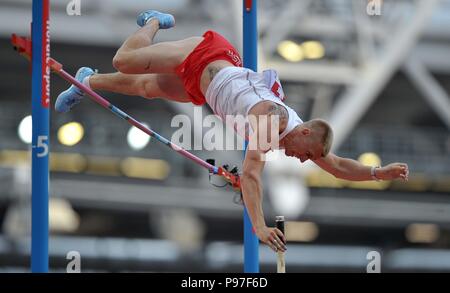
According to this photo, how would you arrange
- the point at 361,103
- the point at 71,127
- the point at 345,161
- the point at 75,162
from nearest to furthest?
the point at 345,161 → the point at 71,127 → the point at 75,162 → the point at 361,103

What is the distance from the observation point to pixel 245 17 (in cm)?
594

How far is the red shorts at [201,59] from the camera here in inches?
222

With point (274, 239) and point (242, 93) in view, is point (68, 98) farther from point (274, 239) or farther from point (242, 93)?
point (274, 239)

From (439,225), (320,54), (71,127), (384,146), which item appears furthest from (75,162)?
(439,225)

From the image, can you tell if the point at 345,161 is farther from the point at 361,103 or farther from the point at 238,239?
the point at 238,239

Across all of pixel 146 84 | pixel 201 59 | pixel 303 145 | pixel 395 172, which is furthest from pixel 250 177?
pixel 146 84

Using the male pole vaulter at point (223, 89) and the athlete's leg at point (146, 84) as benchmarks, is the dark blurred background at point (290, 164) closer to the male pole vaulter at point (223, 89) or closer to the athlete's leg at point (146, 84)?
the athlete's leg at point (146, 84)

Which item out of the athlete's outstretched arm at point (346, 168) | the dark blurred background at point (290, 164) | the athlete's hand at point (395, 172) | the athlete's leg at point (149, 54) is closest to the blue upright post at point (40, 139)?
the athlete's leg at point (149, 54)

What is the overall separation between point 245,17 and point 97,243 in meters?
6.65

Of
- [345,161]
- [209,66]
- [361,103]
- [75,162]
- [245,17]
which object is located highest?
[361,103]

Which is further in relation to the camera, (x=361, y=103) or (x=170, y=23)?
(x=361, y=103)

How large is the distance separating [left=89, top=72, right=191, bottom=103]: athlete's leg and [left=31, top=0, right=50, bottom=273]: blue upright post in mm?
1115

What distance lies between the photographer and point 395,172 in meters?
5.63

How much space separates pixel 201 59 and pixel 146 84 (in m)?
0.55
